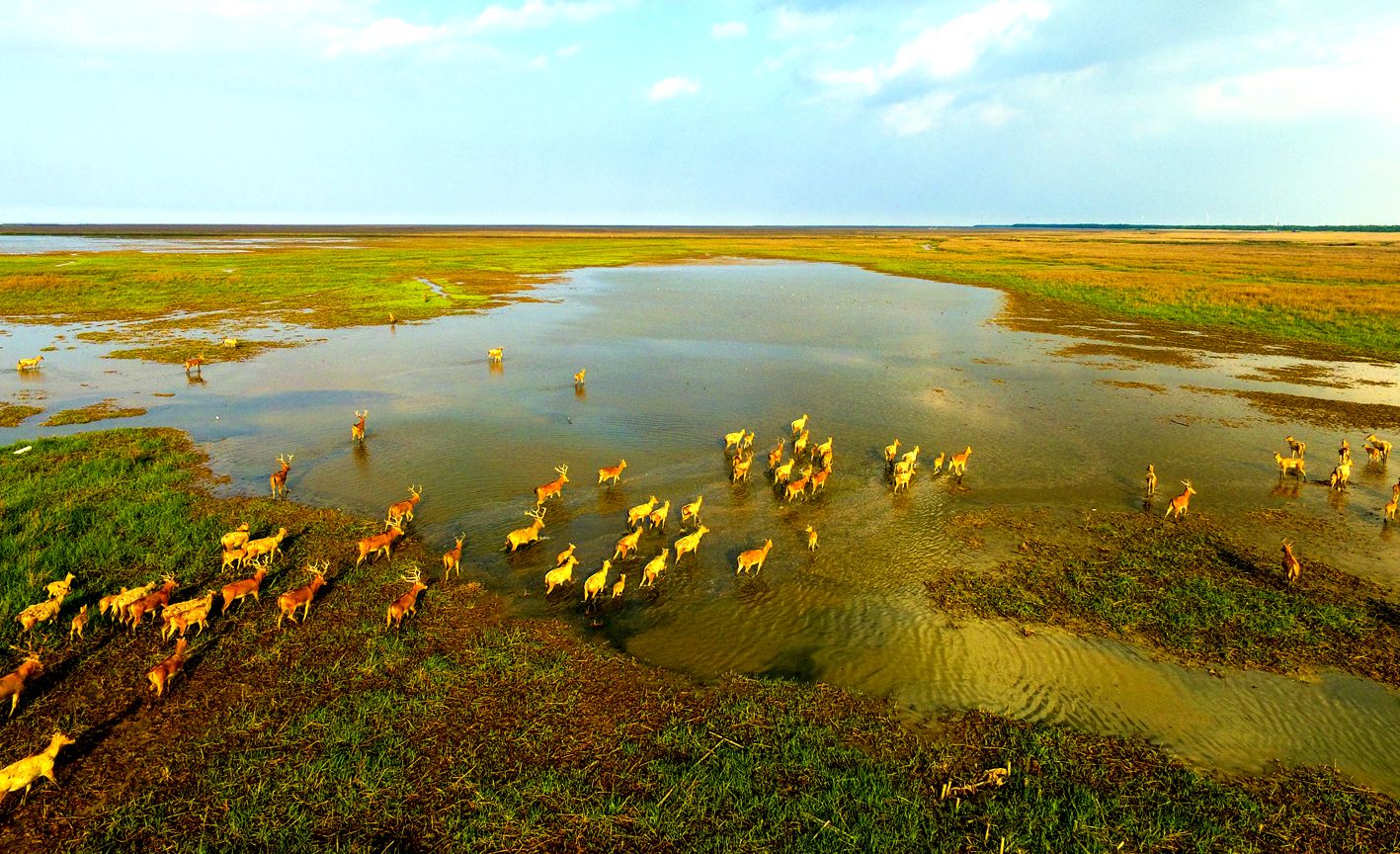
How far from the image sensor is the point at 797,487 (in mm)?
16484

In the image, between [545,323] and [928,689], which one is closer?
[928,689]

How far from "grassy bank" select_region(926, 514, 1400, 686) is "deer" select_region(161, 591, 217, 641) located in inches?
497

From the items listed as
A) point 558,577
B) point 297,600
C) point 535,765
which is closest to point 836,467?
point 558,577

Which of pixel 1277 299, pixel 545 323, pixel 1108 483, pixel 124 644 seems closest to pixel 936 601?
pixel 1108 483

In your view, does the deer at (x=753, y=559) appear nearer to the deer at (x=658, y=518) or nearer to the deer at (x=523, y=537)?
the deer at (x=658, y=518)

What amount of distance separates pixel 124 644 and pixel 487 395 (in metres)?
16.7

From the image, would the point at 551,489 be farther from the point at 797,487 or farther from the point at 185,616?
the point at 185,616

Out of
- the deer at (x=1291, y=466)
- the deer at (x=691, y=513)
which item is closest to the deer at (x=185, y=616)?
the deer at (x=691, y=513)

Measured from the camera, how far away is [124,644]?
1008 centimetres

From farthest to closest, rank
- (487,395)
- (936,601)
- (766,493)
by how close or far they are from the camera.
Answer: (487,395) → (766,493) → (936,601)

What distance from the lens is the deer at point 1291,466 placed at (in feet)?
57.3

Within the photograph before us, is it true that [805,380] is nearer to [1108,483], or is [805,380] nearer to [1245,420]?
[1108,483]

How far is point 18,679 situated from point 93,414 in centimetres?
1841

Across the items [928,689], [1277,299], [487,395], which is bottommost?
[928,689]
